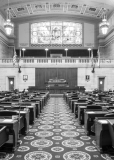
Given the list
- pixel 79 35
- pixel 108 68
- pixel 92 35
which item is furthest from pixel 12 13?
pixel 108 68

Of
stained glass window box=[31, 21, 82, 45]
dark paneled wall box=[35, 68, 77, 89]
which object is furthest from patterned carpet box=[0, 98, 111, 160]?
stained glass window box=[31, 21, 82, 45]

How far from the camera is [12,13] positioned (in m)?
22.2

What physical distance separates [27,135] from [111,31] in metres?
18.9

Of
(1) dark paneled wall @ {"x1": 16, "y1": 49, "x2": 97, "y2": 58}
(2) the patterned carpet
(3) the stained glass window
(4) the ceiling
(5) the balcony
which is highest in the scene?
(4) the ceiling

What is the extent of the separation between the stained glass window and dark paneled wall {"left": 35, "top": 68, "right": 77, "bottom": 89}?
615 cm

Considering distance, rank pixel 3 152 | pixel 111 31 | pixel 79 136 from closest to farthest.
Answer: pixel 3 152 → pixel 79 136 → pixel 111 31

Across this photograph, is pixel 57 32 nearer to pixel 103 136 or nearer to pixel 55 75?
pixel 55 75

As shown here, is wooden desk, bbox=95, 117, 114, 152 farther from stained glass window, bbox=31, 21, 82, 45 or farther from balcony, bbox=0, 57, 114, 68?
stained glass window, bbox=31, 21, 82, 45

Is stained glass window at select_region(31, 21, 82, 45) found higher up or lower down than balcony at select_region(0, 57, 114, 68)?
higher up

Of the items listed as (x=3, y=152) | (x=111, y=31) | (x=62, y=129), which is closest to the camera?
(x=3, y=152)

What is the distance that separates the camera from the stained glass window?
24156mm

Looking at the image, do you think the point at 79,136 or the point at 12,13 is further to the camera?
the point at 12,13

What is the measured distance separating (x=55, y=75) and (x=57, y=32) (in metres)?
7.37

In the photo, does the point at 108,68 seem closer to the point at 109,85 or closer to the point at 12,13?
the point at 109,85
